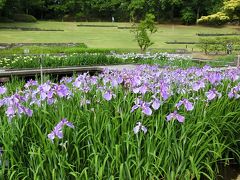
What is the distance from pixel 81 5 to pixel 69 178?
52294 mm

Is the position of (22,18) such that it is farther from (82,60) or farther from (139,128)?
(139,128)

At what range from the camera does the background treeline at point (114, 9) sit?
48875 mm

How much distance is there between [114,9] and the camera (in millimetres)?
53156

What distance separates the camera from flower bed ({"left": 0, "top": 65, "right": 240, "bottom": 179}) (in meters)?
2.69

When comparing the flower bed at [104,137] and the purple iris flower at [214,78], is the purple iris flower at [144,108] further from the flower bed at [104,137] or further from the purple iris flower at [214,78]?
the purple iris flower at [214,78]

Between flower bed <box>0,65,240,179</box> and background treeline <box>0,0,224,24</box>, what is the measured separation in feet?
145

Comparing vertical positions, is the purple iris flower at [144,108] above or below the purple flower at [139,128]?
above

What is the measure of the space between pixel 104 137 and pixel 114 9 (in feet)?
169

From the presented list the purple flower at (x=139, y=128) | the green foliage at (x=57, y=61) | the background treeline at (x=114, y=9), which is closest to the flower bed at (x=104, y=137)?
the purple flower at (x=139, y=128)

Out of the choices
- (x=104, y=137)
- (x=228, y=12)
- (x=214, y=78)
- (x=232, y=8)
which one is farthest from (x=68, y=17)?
(x=104, y=137)

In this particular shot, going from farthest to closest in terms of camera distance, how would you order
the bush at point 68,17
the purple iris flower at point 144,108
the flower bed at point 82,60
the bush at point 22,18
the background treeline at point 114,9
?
the bush at point 68,17 < the background treeline at point 114,9 < the bush at point 22,18 < the flower bed at point 82,60 < the purple iris flower at point 144,108

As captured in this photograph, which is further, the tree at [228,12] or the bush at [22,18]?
the bush at [22,18]

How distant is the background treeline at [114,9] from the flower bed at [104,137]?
4427cm

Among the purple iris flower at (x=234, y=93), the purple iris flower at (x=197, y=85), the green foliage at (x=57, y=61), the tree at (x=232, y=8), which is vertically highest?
the tree at (x=232, y=8)
